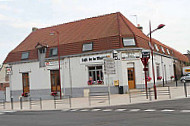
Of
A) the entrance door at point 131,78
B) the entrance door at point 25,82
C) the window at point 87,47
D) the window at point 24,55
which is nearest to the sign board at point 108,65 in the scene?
the entrance door at point 131,78

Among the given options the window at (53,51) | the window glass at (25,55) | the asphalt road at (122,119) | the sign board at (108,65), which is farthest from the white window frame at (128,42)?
the window glass at (25,55)

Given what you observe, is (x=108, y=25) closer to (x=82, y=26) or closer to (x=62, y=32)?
(x=82, y=26)

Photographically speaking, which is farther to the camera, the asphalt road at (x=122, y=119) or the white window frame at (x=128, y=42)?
the white window frame at (x=128, y=42)

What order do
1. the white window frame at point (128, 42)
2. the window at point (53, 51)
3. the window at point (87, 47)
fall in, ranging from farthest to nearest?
the window at point (53, 51) → the window at point (87, 47) → the white window frame at point (128, 42)

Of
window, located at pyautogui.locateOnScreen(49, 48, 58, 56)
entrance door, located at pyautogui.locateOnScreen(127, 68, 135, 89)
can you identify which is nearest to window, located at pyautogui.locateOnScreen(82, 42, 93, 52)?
window, located at pyautogui.locateOnScreen(49, 48, 58, 56)

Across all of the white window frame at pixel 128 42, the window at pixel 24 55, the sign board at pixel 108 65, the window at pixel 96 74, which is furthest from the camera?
the window at pixel 24 55

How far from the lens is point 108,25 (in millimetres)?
28891

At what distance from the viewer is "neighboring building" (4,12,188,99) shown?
85.4ft

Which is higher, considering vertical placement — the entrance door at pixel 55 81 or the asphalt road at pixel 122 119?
the entrance door at pixel 55 81

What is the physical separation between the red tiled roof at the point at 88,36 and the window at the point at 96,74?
231 centimetres

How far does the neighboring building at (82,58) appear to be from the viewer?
85.4 feet

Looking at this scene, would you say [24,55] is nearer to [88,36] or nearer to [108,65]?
[88,36]

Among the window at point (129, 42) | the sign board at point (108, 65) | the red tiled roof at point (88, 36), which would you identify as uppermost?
the red tiled roof at point (88, 36)

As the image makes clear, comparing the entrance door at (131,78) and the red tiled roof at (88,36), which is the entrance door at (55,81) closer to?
the red tiled roof at (88,36)
